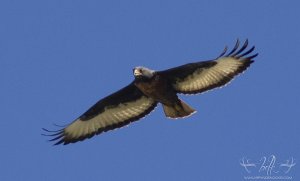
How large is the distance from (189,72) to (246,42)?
4.45 ft

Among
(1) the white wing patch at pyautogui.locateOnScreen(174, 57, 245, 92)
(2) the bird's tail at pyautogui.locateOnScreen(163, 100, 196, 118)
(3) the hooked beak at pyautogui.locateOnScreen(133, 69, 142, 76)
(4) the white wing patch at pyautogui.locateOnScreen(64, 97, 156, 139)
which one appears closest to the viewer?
(3) the hooked beak at pyautogui.locateOnScreen(133, 69, 142, 76)

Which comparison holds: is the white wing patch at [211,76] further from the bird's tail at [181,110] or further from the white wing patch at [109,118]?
the white wing patch at [109,118]

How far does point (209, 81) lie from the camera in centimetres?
2128

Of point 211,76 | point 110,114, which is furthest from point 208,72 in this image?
point 110,114

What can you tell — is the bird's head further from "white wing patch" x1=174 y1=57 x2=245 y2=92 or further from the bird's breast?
"white wing patch" x1=174 y1=57 x2=245 y2=92

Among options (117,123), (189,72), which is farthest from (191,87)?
(117,123)

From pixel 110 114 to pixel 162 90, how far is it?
1.81 meters

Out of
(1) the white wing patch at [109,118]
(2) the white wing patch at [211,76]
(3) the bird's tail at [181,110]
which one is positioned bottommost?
(3) the bird's tail at [181,110]

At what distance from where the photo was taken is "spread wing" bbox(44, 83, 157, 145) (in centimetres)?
2202

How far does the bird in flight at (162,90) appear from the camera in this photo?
824 inches

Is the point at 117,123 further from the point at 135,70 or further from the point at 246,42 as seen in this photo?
the point at 246,42

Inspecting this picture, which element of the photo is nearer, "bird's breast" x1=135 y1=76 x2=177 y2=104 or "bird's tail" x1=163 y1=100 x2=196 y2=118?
"bird's breast" x1=135 y1=76 x2=177 y2=104

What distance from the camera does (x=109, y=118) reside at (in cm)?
2236

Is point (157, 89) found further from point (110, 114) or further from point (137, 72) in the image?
point (110, 114)
